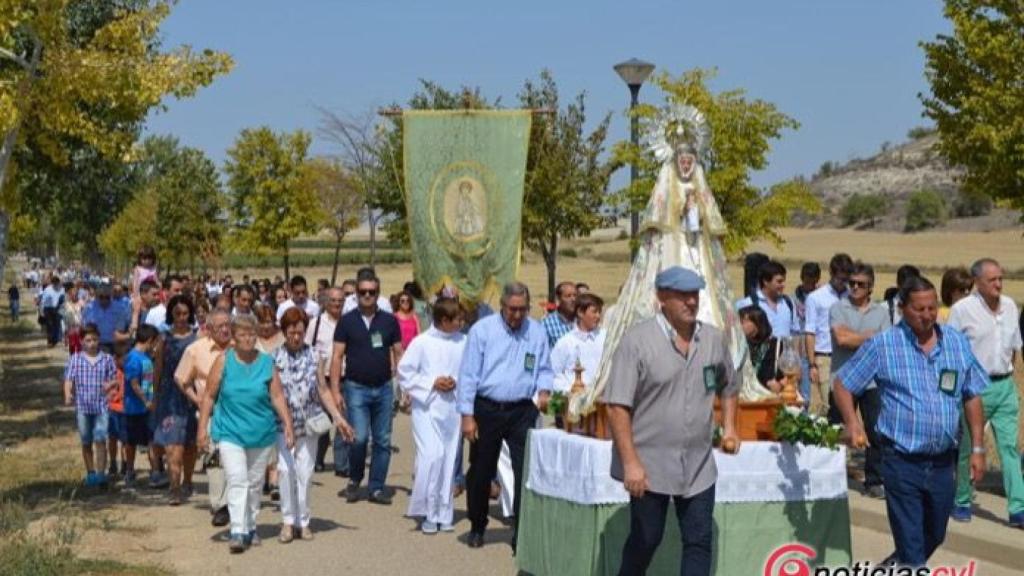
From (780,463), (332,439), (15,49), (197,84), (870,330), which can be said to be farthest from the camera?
(15,49)

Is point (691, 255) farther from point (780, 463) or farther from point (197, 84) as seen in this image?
point (197, 84)

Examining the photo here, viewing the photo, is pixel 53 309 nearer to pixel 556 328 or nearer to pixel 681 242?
pixel 556 328

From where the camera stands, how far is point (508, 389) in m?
10.1

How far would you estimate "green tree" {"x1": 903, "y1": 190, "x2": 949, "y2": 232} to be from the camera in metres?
105

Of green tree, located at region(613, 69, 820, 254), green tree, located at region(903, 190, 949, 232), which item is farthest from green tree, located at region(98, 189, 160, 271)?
green tree, located at region(903, 190, 949, 232)

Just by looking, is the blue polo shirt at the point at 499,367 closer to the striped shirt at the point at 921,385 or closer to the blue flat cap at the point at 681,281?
the striped shirt at the point at 921,385

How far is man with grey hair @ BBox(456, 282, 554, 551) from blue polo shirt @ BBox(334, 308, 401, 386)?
8.60 feet

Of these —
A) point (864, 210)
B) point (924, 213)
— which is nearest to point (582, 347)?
point (924, 213)

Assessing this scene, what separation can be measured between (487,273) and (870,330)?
18.5 ft

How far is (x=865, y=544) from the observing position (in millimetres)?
10297

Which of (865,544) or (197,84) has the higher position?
(197,84)

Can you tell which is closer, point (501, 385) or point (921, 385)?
point (921, 385)

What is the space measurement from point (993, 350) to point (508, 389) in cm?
338

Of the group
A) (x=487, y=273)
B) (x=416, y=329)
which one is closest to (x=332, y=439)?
(x=416, y=329)
